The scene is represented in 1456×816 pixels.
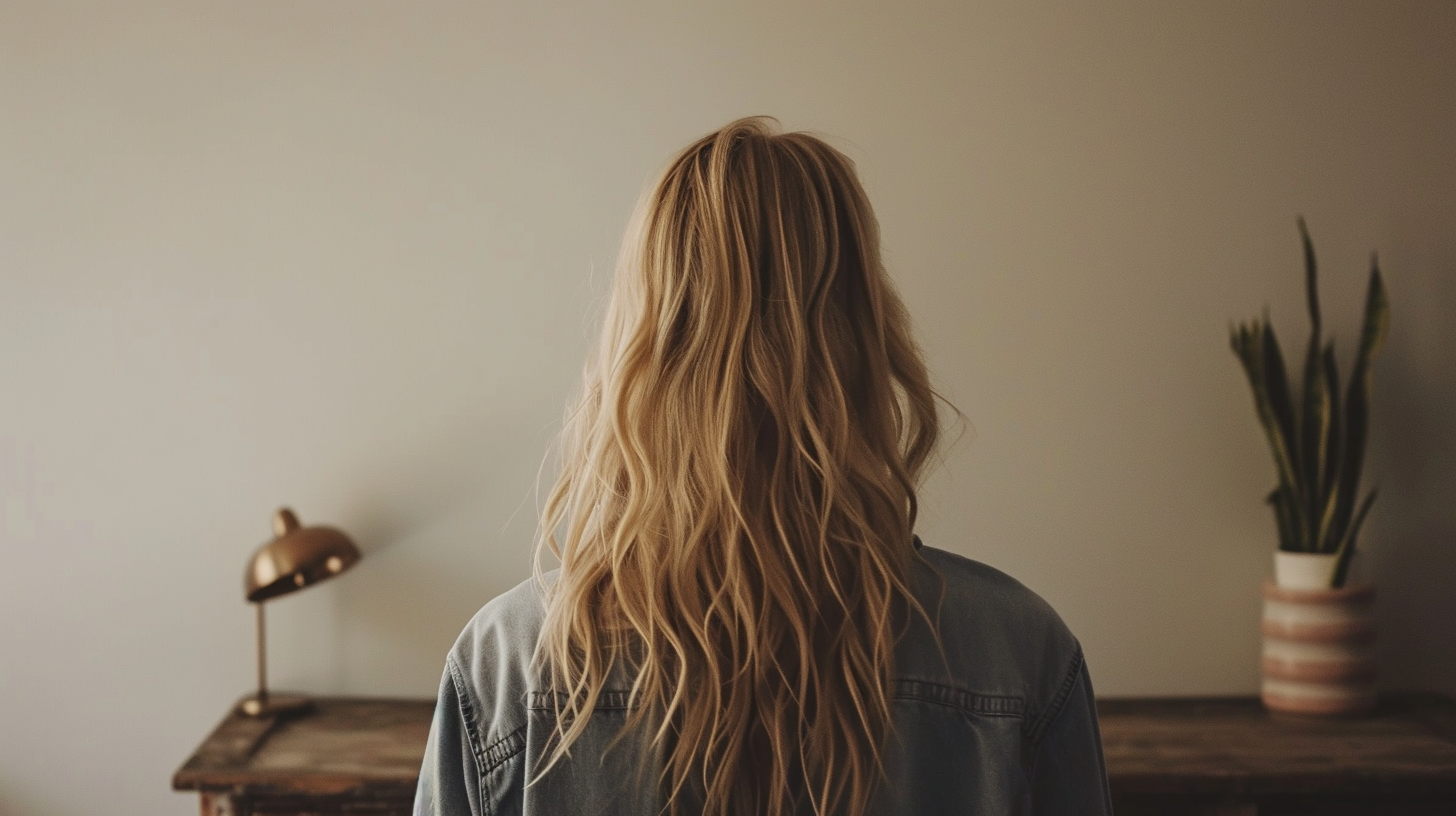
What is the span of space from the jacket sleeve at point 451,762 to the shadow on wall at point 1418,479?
76.7 inches

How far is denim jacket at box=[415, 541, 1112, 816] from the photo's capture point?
0.91 meters

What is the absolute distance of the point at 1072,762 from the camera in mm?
988

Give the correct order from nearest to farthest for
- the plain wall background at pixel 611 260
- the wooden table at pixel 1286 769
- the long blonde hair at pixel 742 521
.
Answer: the long blonde hair at pixel 742 521, the wooden table at pixel 1286 769, the plain wall background at pixel 611 260

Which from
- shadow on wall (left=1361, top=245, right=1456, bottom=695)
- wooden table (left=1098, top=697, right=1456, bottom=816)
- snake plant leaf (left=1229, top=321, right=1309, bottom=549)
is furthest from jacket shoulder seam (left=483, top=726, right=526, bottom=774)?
shadow on wall (left=1361, top=245, right=1456, bottom=695)

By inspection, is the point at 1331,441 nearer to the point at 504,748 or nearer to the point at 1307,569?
the point at 1307,569

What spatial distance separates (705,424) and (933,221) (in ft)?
4.63

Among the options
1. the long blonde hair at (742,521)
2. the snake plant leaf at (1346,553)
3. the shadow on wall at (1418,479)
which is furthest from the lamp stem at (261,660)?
the shadow on wall at (1418,479)

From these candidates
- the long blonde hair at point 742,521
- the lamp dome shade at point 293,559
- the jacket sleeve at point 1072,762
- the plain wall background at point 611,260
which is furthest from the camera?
the plain wall background at point 611,260

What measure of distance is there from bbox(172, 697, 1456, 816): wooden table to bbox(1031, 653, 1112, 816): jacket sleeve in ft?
2.72

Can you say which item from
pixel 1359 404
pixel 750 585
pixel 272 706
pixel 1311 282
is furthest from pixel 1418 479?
pixel 272 706

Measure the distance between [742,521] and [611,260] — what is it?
1.36 meters

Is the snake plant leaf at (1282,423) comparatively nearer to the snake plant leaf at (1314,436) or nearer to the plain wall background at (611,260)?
the snake plant leaf at (1314,436)

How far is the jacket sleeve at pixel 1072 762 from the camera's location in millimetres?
976

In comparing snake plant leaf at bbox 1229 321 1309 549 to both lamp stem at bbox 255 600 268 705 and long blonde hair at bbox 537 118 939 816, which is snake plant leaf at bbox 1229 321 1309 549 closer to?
long blonde hair at bbox 537 118 939 816
